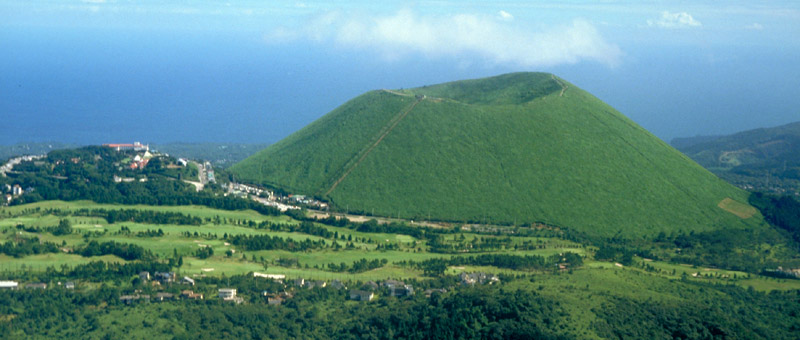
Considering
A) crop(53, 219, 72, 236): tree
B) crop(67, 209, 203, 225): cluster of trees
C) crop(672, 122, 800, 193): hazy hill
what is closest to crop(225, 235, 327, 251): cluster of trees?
crop(67, 209, 203, 225): cluster of trees

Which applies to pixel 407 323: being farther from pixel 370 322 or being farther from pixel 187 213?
pixel 187 213

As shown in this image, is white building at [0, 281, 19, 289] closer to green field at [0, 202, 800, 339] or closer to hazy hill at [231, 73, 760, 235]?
green field at [0, 202, 800, 339]

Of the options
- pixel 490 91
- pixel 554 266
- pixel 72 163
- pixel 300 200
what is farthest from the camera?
pixel 490 91

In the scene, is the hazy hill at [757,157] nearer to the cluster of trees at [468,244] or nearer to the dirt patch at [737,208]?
the dirt patch at [737,208]

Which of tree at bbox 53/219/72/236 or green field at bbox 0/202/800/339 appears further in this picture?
tree at bbox 53/219/72/236

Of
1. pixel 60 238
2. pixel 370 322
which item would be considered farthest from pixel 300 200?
pixel 370 322

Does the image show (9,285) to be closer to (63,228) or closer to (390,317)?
(63,228)
